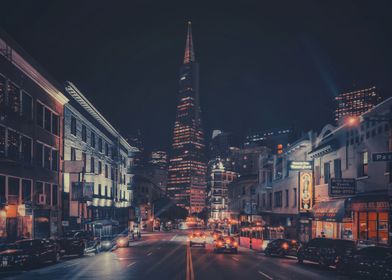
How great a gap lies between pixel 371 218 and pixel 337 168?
637 centimetres

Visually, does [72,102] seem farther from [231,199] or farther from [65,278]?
[231,199]

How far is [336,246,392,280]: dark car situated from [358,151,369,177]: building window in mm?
11015

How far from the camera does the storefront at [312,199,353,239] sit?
3438 centimetres

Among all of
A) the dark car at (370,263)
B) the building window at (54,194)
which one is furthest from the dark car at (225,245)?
the building window at (54,194)

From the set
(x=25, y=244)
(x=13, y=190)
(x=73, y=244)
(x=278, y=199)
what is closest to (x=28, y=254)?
(x=25, y=244)

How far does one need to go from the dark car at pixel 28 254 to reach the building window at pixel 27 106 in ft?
50.5

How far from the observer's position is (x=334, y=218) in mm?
34875

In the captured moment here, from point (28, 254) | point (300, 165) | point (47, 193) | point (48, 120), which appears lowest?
point (28, 254)

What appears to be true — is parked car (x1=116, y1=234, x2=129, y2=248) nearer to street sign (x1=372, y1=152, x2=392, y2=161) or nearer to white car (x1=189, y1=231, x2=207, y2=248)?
white car (x1=189, y1=231, x2=207, y2=248)

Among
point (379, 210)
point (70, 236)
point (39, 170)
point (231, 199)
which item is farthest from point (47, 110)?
point (231, 199)

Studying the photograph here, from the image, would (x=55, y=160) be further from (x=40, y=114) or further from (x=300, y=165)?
(x=300, y=165)

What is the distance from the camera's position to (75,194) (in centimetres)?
5044

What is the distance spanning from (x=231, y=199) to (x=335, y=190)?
87625 mm

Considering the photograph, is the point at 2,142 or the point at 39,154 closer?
the point at 2,142
